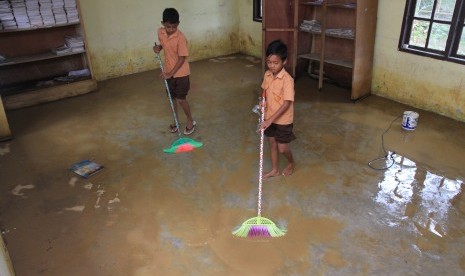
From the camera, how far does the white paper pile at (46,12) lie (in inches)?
196

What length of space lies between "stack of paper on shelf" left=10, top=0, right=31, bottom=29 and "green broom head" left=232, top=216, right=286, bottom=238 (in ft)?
13.4

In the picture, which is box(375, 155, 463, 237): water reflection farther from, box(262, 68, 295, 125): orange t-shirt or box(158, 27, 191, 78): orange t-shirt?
box(158, 27, 191, 78): orange t-shirt

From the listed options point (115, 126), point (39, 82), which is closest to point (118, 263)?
point (115, 126)

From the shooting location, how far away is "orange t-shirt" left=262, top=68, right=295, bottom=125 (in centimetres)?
292

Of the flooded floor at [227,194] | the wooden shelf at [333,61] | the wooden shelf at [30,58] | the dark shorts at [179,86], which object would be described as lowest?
the flooded floor at [227,194]

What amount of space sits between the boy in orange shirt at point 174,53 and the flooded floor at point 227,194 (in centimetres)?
61

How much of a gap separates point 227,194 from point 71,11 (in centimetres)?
364

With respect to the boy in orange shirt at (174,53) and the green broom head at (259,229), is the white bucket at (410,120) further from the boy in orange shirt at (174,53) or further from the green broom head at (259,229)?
the boy in orange shirt at (174,53)

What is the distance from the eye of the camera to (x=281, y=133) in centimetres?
318

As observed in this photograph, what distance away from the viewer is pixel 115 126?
4.63 meters

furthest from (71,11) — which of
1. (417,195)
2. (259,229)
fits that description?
(417,195)

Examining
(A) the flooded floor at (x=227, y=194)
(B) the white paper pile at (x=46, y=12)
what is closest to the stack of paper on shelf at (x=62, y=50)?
(B) the white paper pile at (x=46, y=12)

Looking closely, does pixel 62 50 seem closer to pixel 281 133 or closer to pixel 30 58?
pixel 30 58

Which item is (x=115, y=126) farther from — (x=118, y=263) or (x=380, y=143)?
(x=380, y=143)
